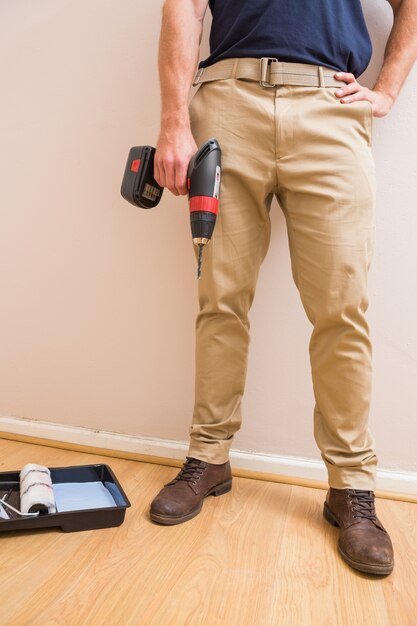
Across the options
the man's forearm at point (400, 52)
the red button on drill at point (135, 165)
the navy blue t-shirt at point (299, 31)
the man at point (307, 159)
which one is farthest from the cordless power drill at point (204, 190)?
the man's forearm at point (400, 52)

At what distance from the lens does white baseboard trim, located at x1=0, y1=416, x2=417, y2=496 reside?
1407mm

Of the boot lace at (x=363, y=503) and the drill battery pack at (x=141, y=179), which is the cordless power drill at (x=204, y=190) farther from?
the boot lace at (x=363, y=503)

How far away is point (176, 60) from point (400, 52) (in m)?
0.53

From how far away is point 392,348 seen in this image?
55.5 inches

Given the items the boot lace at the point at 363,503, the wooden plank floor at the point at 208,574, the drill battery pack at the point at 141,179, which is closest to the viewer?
the wooden plank floor at the point at 208,574

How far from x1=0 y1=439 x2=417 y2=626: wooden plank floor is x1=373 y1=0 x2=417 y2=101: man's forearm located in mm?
1046

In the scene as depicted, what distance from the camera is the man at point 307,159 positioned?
3.78 ft

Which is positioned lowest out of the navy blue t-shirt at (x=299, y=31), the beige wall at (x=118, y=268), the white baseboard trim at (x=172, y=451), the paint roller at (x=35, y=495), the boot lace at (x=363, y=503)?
the white baseboard trim at (x=172, y=451)

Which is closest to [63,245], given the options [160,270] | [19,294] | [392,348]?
[19,294]

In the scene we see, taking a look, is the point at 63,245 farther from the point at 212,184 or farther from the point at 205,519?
the point at 205,519

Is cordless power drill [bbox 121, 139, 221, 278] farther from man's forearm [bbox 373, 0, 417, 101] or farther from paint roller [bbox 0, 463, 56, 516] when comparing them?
paint roller [bbox 0, 463, 56, 516]

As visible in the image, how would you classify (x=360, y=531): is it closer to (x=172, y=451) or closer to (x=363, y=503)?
(x=363, y=503)

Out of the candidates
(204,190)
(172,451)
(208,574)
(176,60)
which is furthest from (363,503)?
(176,60)

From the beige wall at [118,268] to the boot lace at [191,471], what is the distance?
0.26m
